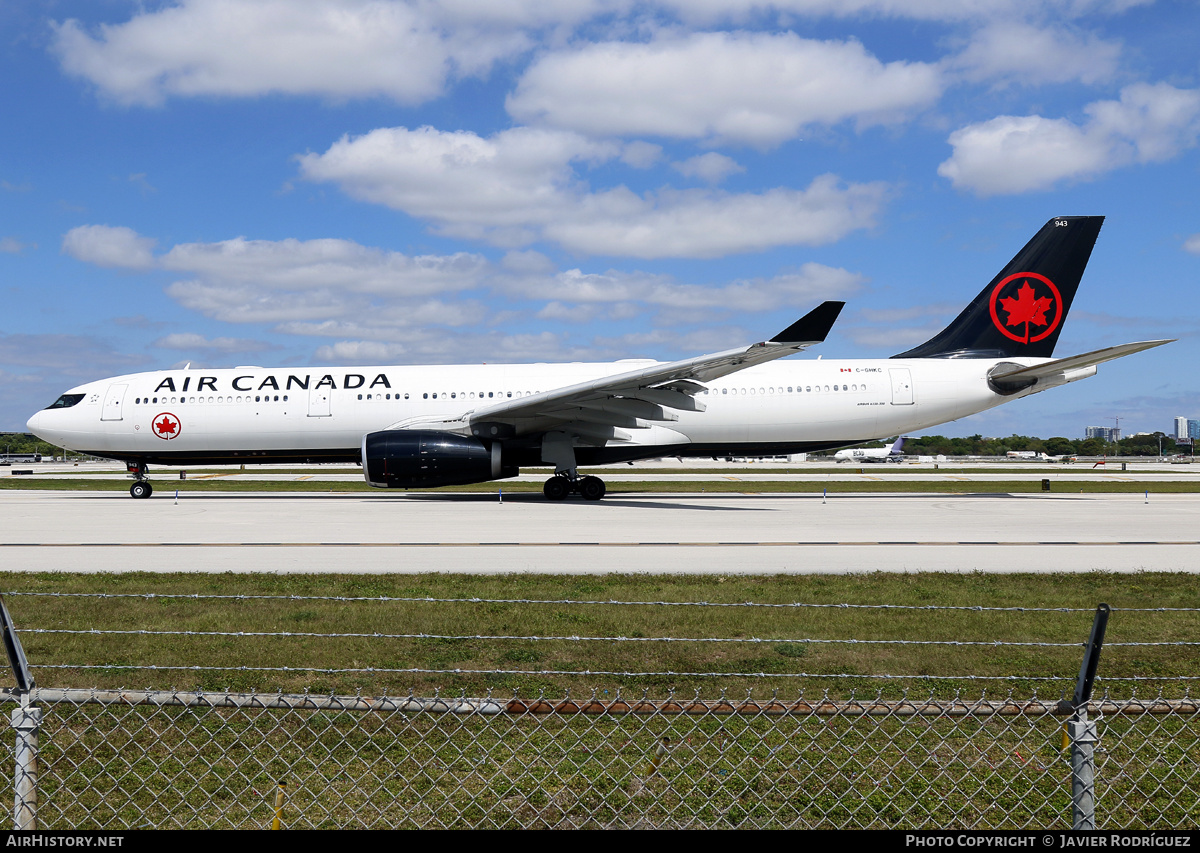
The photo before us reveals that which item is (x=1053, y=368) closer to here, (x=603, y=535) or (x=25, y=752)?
(x=603, y=535)

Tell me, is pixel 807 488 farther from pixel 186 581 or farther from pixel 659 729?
pixel 659 729

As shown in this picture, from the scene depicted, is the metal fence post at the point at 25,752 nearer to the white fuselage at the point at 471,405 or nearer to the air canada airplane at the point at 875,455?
the white fuselage at the point at 471,405

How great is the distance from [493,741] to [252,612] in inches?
182

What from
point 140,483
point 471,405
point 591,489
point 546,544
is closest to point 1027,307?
point 591,489

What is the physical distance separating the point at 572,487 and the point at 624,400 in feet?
11.3

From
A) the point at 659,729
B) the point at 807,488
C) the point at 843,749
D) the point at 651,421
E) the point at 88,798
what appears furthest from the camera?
the point at 807,488

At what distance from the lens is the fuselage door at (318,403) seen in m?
25.6

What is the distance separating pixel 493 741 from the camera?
208 inches

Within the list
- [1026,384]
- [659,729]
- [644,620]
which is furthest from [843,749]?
[1026,384]

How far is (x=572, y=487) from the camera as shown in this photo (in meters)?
25.1

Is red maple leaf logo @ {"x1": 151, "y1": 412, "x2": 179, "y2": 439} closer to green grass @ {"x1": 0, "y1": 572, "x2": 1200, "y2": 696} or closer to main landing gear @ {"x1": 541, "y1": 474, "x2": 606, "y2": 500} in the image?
main landing gear @ {"x1": 541, "y1": 474, "x2": 606, "y2": 500}

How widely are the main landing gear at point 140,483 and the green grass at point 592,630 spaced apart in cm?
1708

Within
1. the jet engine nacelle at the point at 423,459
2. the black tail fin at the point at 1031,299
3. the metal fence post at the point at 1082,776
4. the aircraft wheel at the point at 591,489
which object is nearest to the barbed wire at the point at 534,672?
the metal fence post at the point at 1082,776

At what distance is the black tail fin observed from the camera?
26266 mm
